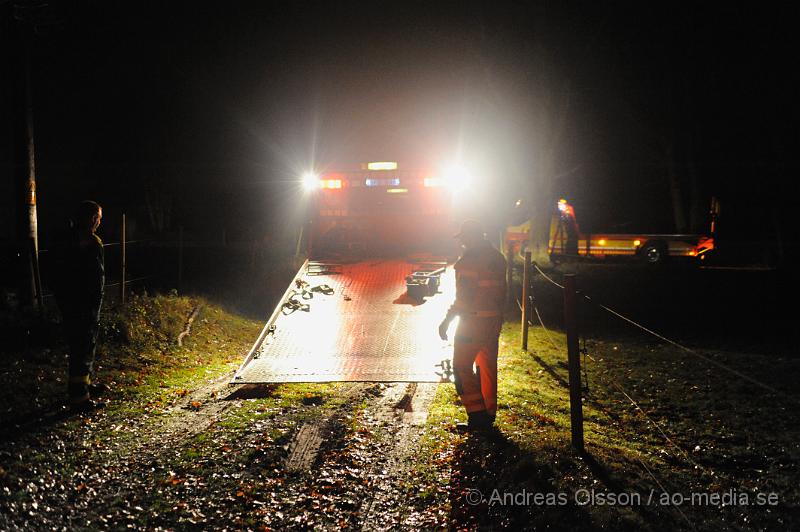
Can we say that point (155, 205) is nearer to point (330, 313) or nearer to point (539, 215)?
point (539, 215)

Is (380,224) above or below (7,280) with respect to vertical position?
above

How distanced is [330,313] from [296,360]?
1.53 metres

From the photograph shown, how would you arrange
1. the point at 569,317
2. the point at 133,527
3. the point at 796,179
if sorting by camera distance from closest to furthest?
the point at 133,527, the point at 569,317, the point at 796,179

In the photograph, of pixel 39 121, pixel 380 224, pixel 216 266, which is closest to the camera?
pixel 380 224

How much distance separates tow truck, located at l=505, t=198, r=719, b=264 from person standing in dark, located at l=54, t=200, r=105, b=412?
648 inches

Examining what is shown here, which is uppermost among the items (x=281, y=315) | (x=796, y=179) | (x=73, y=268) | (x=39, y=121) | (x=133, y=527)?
(x=39, y=121)

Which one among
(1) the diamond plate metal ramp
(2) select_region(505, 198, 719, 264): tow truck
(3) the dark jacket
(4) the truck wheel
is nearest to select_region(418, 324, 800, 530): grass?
(1) the diamond plate metal ramp

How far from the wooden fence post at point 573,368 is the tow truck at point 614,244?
15.6m

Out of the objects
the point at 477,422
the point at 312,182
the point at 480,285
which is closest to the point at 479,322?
the point at 480,285

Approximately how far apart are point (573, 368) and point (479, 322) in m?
1.05

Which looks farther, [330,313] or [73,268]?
[330,313]

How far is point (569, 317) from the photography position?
189 inches

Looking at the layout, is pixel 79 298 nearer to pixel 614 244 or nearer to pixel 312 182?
pixel 312 182

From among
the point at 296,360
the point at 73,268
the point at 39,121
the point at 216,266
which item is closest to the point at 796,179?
the point at 216,266
